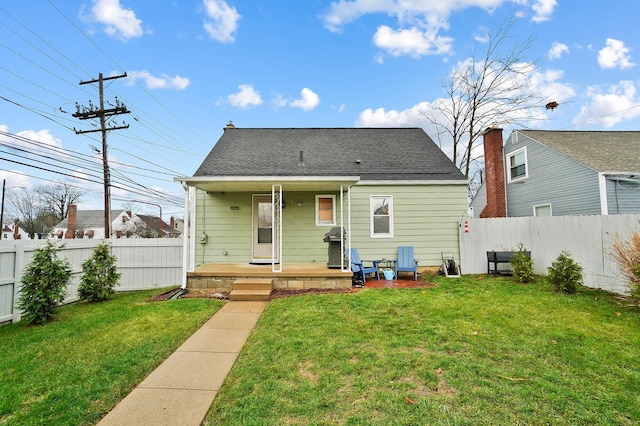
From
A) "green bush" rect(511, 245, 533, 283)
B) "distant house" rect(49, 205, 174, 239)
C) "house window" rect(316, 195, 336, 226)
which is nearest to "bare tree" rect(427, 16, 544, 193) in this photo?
"green bush" rect(511, 245, 533, 283)

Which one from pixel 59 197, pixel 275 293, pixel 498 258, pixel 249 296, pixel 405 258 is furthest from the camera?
pixel 59 197

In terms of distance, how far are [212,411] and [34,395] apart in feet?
5.76

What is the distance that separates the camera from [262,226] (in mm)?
9227

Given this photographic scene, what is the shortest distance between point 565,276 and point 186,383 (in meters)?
7.43

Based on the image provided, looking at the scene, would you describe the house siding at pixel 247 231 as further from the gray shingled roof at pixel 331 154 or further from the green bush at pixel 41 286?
the green bush at pixel 41 286

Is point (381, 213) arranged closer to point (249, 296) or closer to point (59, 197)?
point (249, 296)

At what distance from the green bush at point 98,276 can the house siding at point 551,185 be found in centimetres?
1484

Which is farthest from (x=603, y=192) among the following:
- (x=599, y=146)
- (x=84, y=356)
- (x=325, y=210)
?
(x=84, y=356)

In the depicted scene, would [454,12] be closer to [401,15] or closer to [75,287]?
[401,15]

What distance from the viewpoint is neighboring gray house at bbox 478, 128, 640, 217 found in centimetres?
972

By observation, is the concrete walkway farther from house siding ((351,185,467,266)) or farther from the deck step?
house siding ((351,185,467,266))

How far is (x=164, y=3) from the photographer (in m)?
10.0

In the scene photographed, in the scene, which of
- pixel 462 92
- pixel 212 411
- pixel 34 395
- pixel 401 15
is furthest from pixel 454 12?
pixel 34 395

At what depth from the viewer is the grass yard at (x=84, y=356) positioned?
2.45 m
